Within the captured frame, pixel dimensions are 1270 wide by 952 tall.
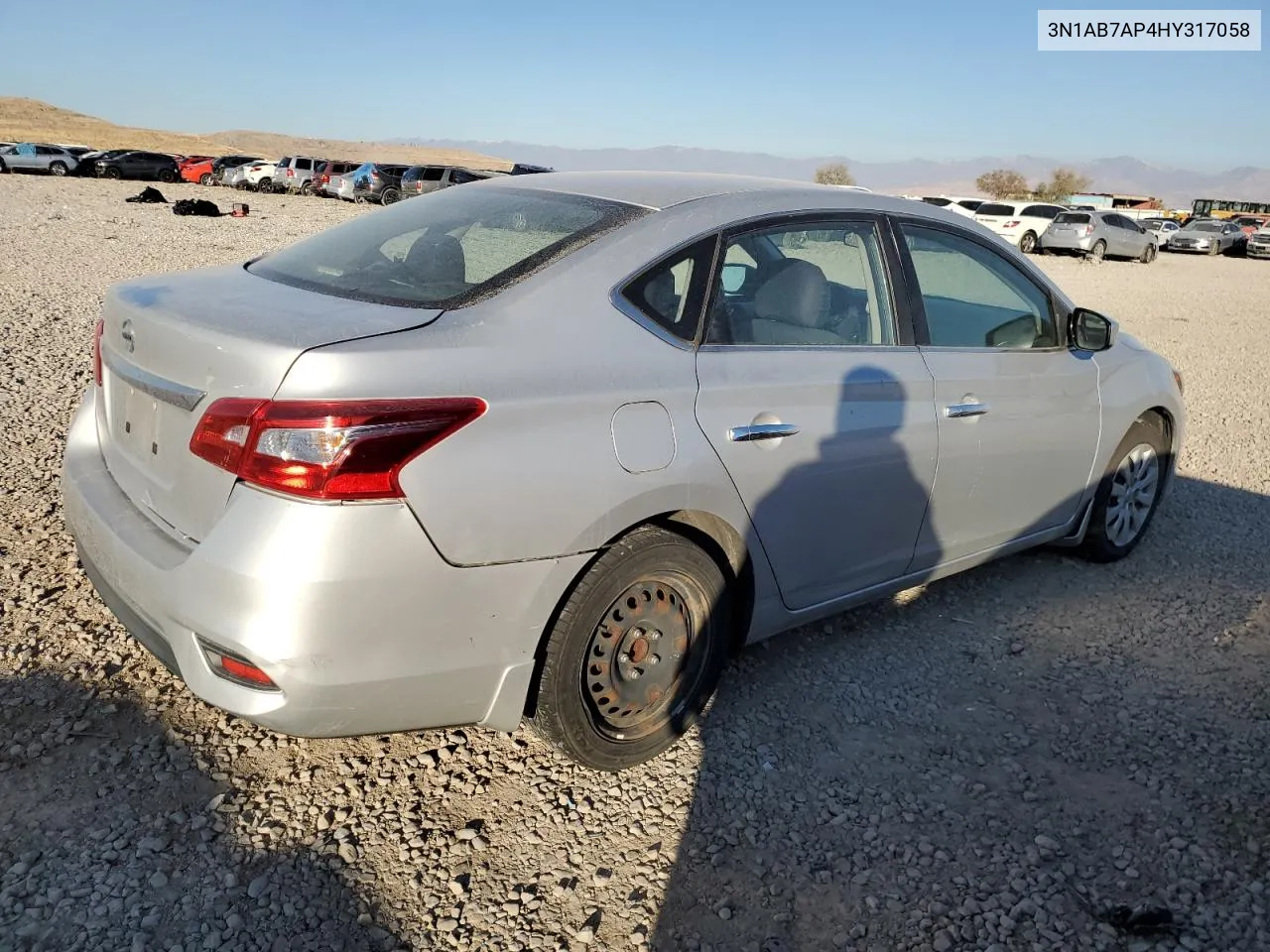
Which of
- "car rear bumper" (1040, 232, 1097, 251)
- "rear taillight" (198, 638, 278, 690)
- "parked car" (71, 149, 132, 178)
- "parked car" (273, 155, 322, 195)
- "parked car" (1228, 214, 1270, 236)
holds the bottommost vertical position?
"rear taillight" (198, 638, 278, 690)

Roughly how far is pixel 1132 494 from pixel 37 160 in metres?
45.6

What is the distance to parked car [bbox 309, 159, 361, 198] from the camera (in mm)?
38219

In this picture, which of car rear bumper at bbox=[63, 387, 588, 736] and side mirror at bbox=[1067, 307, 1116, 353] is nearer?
car rear bumper at bbox=[63, 387, 588, 736]

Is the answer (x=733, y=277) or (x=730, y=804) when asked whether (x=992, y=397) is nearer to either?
(x=733, y=277)

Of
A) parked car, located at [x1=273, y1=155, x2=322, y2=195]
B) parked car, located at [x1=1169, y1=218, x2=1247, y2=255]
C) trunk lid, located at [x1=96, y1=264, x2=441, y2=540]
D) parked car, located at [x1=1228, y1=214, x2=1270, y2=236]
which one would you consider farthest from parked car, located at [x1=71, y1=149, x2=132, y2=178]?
parked car, located at [x1=1228, y1=214, x2=1270, y2=236]

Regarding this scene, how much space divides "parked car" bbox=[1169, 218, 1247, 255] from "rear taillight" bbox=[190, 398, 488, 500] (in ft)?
134

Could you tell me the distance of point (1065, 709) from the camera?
3.50 meters

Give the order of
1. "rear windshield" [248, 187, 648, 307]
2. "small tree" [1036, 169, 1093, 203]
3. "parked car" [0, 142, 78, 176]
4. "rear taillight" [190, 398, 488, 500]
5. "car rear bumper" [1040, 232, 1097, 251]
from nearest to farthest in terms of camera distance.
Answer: "rear taillight" [190, 398, 488, 500]
"rear windshield" [248, 187, 648, 307]
"car rear bumper" [1040, 232, 1097, 251]
"parked car" [0, 142, 78, 176]
"small tree" [1036, 169, 1093, 203]

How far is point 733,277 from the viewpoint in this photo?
3.07 m

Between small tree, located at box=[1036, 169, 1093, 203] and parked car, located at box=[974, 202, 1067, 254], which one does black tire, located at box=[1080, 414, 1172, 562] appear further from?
small tree, located at box=[1036, 169, 1093, 203]

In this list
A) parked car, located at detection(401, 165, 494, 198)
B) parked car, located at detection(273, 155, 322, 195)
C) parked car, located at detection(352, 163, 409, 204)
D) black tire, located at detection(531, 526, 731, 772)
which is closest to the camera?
black tire, located at detection(531, 526, 731, 772)

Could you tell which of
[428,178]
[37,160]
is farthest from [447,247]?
[37,160]

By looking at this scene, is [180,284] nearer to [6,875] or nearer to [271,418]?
[271,418]

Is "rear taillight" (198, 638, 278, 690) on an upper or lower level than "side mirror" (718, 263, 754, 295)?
lower
